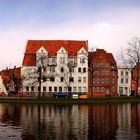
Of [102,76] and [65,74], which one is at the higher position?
[65,74]

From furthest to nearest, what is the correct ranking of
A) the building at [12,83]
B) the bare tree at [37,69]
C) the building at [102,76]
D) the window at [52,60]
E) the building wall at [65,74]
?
1. the building at [102,76]
2. the window at [52,60]
3. the building wall at [65,74]
4. the building at [12,83]
5. the bare tree at [37,69]

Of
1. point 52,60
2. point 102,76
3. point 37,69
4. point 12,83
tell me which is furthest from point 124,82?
point 37,69

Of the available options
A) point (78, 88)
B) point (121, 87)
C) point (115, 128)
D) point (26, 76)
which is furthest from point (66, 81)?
point (115, 128)

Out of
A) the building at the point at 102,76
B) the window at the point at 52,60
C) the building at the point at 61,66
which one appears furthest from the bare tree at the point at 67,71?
the building at the point at 102,76

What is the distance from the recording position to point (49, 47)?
4688 inches

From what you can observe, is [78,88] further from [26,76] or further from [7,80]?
[7,80]

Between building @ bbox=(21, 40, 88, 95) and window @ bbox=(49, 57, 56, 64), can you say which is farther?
window @ bbox=(49, 57, 56, 64)

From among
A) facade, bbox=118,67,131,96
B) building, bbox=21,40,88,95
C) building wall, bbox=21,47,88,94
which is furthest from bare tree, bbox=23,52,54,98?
facade, bbox=118,67,131,96

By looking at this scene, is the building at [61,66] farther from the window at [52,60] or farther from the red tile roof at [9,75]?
the red tile roof at [9,75]

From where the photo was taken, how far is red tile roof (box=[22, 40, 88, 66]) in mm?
118250

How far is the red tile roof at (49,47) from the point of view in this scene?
118250mm

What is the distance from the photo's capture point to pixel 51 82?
11706 centimetres

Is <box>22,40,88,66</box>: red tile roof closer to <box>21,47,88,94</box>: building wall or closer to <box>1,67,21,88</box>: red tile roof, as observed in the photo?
<box>21,47,88,94</box>: building wall

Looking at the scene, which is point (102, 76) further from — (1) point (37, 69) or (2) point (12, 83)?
(2) point (12, 83)
